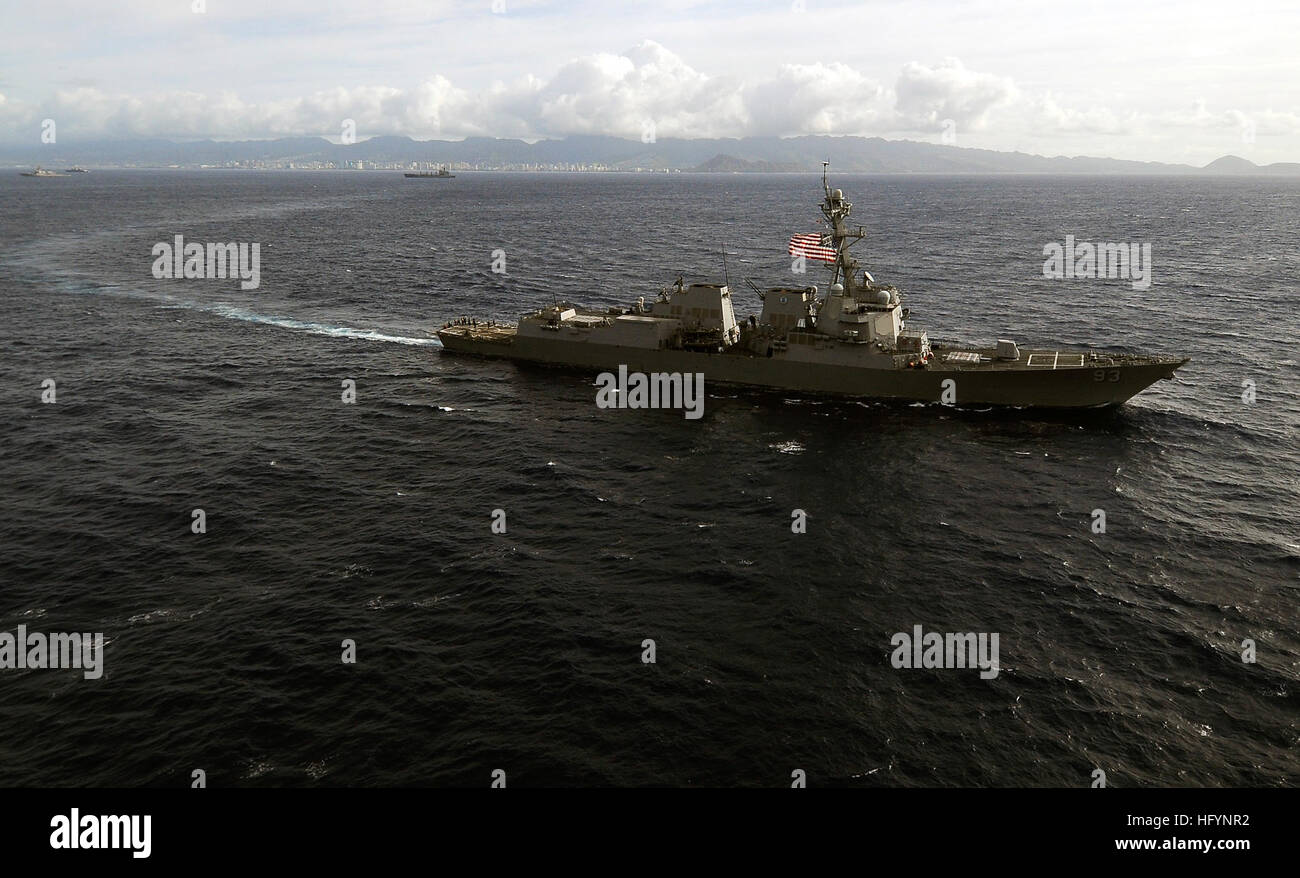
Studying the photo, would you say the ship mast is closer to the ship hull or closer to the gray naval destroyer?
the gray naval destroyer

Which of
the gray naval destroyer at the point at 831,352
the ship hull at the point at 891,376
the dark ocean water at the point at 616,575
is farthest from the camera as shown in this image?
the gray naval destroyer at the point at 831,352

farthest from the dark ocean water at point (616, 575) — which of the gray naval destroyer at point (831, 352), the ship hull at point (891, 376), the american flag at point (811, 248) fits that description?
the american flag at point (811, 248)

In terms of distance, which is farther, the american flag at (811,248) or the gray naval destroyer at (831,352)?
the american flag at (811,248)

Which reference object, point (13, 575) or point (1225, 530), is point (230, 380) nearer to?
point (13, 575)

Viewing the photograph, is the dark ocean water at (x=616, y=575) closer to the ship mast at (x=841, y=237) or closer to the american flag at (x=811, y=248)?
the ship mast at (x=841, y=237)

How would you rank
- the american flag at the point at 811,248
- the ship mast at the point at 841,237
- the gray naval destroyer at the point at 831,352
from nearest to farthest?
the gray naval destroyer at the point at 831,352, the american flag at the point at 811,248, the ship mast at the point at 841,237

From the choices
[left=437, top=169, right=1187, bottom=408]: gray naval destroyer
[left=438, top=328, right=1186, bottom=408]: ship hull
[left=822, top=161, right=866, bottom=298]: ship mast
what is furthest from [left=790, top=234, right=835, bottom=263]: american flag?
[left=438, top=328, right=1186, bottom=408]: ship hull

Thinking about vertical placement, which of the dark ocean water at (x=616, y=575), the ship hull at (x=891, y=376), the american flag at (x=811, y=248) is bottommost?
the dark ocean water at (x=616, y=575)
